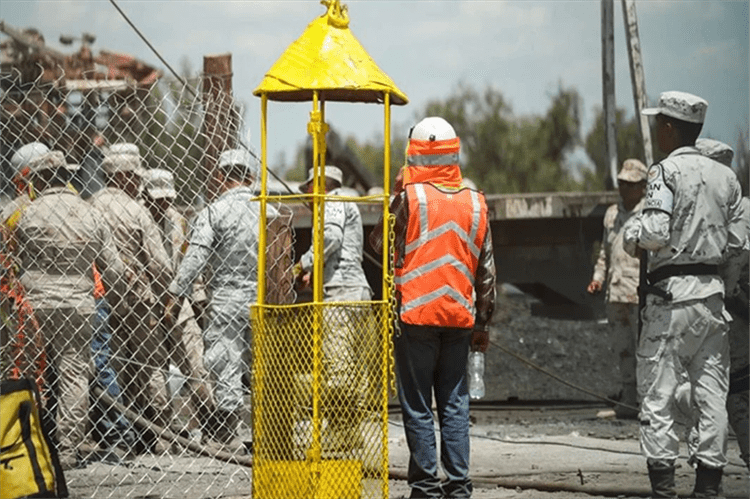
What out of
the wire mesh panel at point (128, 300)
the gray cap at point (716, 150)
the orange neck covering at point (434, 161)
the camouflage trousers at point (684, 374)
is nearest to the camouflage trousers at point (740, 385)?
the camouflage trousers at point (684, 374)

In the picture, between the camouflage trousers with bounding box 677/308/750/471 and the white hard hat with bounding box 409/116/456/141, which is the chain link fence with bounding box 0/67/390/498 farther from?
the camouflage trousers with bounding box 677/308/750/471

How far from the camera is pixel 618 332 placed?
1103 centimetres

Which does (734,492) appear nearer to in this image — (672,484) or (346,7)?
(672,484)

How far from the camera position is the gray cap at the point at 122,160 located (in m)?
8.63

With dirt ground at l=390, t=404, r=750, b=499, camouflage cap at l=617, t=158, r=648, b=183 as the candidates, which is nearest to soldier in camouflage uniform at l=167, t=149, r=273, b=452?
dirt ground at l=390, t=404, r=750, b=499

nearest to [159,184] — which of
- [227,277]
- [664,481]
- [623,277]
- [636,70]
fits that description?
[227,277]

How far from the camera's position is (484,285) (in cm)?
643

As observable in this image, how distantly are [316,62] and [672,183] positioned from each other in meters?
2.24

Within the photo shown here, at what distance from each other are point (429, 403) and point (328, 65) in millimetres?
1874

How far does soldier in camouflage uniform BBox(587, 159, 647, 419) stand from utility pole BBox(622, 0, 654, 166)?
1640mm

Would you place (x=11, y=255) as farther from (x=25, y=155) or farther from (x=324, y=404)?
(x=324, y=404)

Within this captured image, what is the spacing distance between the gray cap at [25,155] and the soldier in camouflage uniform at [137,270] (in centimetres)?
55

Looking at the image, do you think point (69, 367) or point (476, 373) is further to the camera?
point (69, 367)

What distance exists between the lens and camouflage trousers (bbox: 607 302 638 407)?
10.9 meters
